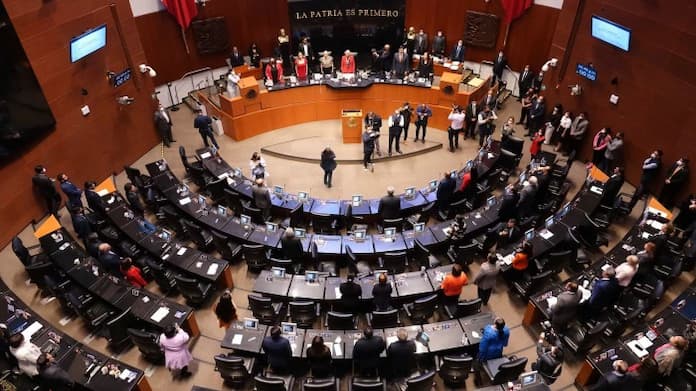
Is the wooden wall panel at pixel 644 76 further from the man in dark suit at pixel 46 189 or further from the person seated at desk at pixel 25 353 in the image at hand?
the man in dark suit at pixel 46 189

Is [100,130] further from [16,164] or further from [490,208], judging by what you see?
[490,208]

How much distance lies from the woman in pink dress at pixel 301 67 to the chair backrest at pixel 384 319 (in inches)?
422

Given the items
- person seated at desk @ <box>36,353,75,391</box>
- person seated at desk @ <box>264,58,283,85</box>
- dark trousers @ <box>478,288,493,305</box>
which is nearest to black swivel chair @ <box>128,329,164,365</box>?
person seated at desk @ <box>36,353,75,391</box>

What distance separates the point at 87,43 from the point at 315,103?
7348mm

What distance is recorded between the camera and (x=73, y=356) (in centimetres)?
778

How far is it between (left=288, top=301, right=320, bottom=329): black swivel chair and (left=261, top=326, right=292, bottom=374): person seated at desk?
977 millimetres

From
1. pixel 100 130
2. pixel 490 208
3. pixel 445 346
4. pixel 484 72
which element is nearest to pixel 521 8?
pixel 484 72

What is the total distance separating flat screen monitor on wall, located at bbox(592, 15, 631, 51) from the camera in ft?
38.6

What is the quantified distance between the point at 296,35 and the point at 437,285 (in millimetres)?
12973

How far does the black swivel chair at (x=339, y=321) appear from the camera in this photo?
27.4ft

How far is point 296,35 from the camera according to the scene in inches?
726

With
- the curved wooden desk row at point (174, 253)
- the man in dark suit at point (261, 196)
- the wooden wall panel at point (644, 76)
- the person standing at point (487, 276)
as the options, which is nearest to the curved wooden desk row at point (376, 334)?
the person standing at point (487, 276)

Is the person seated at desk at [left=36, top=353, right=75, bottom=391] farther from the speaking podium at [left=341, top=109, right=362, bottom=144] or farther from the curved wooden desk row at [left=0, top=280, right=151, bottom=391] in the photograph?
the speaking podium at [left=341, top=109, right=362, bottom=144]

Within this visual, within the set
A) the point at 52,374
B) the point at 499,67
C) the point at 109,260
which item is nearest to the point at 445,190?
the point at 109,260
